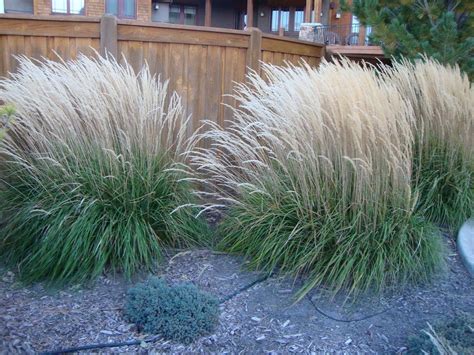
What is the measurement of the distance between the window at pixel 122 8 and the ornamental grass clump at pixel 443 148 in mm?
12970

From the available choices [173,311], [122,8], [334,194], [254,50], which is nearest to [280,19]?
[122,8]

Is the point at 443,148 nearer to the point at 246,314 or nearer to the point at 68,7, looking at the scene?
the point at 246,314

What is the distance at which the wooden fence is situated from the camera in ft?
17.6

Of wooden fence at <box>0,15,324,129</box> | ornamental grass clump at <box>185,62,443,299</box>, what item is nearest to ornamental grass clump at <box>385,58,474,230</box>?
ornamental grass clump at <box>185,62,443,299</box>

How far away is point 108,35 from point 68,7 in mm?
11775

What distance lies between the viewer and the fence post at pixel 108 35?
5410 mm

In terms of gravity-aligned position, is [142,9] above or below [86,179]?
above

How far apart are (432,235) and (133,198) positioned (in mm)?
2266

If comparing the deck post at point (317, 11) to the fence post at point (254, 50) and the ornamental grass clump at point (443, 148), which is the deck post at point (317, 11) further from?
the ornamental grass clump at point (443, 148)

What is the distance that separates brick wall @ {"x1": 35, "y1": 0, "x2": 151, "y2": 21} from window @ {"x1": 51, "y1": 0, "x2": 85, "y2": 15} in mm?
257

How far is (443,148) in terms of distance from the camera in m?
4.93

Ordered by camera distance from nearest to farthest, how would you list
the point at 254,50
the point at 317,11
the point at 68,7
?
the point at 254,50 → the point at 68,7 → the point at 317,11

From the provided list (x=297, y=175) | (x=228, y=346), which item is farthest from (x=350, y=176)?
(x=228, y=346)

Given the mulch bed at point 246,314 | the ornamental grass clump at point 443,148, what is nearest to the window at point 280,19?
the ornamental grass clump at point 443,148
